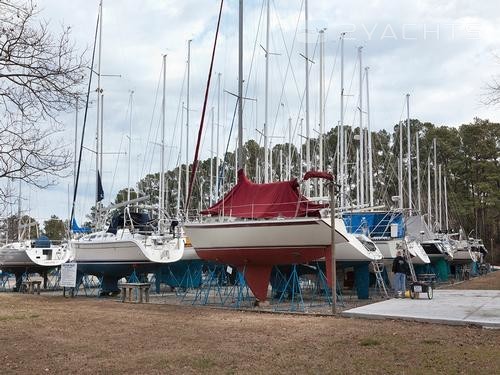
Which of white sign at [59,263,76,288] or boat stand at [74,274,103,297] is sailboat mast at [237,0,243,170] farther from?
boat stand at [74,274,103,297]

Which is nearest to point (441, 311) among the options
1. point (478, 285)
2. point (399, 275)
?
point (399, 275)

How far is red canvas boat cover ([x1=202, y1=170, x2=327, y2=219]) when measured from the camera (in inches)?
692

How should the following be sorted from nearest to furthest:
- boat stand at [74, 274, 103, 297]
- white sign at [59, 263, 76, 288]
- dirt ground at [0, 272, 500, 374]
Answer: dirt ground at [0, 272, 500, 374] < white sign at [59, 263, 76, 288] < boat stand at [74, 274, 103, 297]

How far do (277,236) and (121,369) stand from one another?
929 centimetres

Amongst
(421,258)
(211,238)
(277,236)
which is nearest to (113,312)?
(211,238)

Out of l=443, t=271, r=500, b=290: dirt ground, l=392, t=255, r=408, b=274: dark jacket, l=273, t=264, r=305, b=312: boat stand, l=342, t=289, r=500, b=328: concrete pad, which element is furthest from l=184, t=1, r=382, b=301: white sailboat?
l=443, t=271, r=500, b=290: dirt ground

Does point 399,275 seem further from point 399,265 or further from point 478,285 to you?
point 478,285

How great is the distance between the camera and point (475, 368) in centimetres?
809

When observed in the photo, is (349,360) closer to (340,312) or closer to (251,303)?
(340,312)

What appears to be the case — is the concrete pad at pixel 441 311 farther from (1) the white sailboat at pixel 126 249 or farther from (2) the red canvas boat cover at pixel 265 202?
(1) the white sailboat at pixel 126 249

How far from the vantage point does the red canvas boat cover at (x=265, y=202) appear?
17.6m

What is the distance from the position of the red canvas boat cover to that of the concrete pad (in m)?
3.60

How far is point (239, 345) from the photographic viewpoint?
34.1ft

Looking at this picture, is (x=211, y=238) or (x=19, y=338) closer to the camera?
(x=19, y=338)
